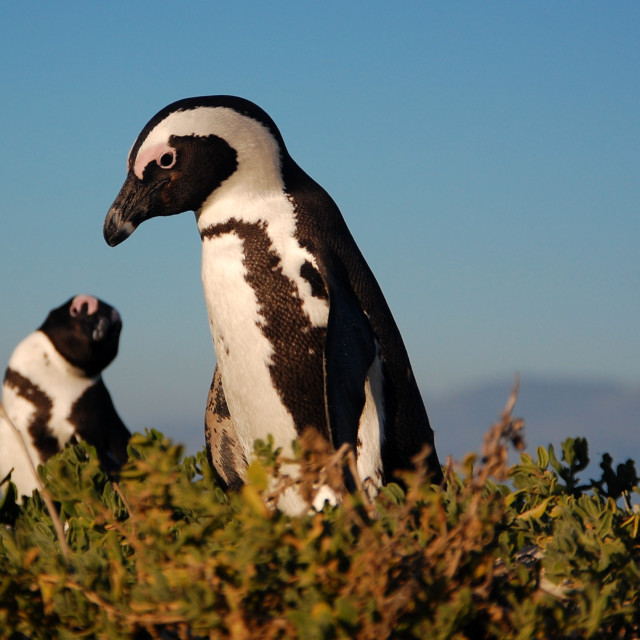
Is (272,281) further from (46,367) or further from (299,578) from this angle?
(46,367)

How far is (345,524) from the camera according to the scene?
1.54 metres

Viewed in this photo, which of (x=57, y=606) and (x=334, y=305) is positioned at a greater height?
(x=334, y=305)

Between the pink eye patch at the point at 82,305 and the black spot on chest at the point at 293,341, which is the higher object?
the pink eye patch at the point at 82,305

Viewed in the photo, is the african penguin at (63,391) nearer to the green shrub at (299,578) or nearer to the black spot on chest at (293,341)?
the black spot on chest at (293,341)

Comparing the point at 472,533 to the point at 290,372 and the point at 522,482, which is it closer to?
the point at 290,372

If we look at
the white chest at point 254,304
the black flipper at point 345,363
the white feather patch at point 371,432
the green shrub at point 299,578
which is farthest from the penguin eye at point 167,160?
the green shrub at point 299,578

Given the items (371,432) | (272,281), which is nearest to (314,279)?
(272,281)

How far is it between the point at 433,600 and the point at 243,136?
2.05 metres

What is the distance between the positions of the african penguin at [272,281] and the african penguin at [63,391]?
1.46 metres

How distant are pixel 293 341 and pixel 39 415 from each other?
2.08m

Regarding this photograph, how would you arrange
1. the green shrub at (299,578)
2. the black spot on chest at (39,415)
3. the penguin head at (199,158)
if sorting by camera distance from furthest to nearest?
1. the black spot on chest at (39,415)
2. the penguin head at (199,158)
3. the green shrub at (299,578)

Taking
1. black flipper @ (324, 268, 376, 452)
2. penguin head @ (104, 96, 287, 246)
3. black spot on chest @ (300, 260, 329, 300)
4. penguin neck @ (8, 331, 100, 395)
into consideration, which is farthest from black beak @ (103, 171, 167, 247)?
penguin neck @ (8, 331, 100, 395)

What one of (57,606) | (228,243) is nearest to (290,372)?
(228,243)

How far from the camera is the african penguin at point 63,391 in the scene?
4.44 m
